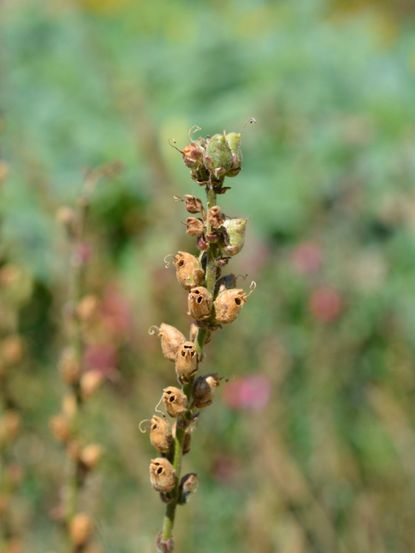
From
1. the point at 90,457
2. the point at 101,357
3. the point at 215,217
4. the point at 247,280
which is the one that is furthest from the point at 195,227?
the point at 247,280

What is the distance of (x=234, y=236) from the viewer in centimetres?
122

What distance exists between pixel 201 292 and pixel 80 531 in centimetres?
63

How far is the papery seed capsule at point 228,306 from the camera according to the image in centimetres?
120

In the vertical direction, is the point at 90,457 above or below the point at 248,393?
below

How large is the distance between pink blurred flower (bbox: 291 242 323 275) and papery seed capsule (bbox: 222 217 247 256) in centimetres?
314

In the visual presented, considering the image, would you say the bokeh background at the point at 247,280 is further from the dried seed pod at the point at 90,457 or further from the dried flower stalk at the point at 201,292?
the dried flower stalk at the point at 201,292

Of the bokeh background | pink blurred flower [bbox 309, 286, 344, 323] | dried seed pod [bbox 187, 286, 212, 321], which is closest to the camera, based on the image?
dried seed pod [bbox 187, 286, 212, 321]

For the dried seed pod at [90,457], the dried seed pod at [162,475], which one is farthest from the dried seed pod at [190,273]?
the dried seed pod at [90,457]

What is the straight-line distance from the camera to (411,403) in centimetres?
360

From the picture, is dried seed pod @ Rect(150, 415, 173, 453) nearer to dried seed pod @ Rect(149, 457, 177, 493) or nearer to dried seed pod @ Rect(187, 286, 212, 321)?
dried seed pod @ Rect(149, 457, 177, 493)

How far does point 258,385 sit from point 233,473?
0.32 m

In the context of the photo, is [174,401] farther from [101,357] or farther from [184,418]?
[101,357]

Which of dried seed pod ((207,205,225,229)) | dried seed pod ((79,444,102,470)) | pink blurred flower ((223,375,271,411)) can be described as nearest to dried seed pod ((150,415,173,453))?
dried seed pod ((207,205,225,229))

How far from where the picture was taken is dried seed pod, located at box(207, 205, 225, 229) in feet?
3.92
